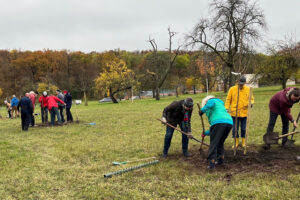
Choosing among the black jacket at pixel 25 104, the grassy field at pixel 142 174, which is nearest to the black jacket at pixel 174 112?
the grassy field at pixel 142 174

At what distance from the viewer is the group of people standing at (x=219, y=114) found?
4945 mm

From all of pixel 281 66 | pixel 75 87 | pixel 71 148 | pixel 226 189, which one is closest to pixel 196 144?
pixel 226 189

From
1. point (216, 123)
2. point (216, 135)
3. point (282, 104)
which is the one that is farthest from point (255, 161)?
point (282, 104)

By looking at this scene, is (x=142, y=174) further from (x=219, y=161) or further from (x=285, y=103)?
(x=285, y=103)

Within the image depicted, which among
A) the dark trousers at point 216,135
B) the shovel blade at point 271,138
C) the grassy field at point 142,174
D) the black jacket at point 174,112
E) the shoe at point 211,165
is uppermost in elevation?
the black jacket at point 174,112

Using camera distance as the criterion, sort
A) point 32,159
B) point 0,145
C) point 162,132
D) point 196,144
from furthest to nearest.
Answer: point 162,132 < point 0,145 < point 196,144 < point 32,159

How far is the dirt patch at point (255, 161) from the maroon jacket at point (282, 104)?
982 mm

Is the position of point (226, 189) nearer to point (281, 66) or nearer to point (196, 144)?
point (196, 144)

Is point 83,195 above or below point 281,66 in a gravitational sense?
below

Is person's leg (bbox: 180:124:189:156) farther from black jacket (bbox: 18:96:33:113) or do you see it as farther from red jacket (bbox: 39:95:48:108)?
red jacket (bbox: 39:95:48:108)

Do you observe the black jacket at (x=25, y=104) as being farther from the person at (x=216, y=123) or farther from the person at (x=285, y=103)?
the person at (x=285, y=103)

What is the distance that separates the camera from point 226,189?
4180 mm

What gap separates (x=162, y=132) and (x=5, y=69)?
2195 inches

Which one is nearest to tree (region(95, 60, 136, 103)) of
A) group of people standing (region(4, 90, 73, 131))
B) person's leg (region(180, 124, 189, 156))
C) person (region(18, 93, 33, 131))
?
group of people standing (region(4, 90, 73, 131))
